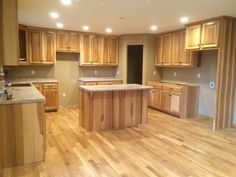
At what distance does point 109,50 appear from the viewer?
7.26 metres

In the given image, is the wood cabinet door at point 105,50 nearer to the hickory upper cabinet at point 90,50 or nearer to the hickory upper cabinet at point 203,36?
the hickory upper cabinet at point 90,50

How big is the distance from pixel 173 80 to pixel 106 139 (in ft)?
11.9

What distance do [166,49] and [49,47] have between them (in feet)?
11.8

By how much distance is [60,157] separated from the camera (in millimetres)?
3252

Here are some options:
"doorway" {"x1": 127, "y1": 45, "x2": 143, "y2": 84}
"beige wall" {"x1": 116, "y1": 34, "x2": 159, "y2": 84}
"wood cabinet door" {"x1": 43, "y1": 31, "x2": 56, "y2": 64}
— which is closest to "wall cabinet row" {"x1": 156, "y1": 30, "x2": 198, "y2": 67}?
"beige wall" {"x1": 116, "y1": 34, "x2": 159, "y2": 84}

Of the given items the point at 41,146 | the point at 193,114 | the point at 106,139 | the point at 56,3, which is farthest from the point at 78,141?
the point at 193,114

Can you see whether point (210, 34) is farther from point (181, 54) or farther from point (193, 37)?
point (181, 54)

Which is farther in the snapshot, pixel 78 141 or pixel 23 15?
pixel 23 15

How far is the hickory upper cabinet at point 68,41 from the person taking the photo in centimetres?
641

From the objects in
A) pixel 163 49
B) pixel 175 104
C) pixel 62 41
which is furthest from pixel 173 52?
pixel 62 41

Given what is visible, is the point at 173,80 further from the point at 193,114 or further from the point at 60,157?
the point at 60,157

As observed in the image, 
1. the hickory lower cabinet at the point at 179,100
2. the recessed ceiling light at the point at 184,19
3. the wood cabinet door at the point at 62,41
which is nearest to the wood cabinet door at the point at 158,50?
the hickory lower cabinet at the point at 179,100

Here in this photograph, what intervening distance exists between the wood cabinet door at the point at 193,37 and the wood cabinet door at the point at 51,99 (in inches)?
156

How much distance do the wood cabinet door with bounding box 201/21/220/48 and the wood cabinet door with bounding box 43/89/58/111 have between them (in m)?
4.27
